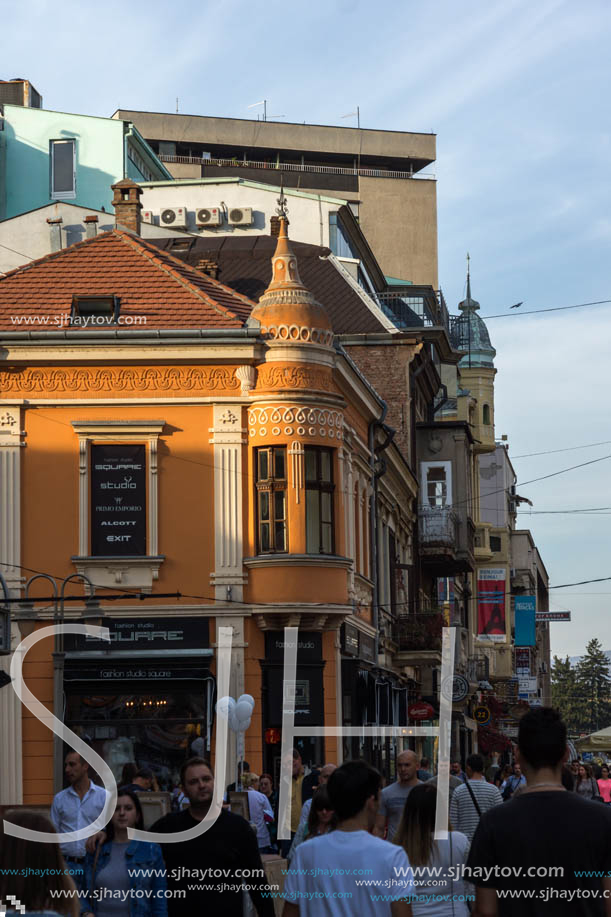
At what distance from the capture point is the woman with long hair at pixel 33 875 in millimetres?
5375

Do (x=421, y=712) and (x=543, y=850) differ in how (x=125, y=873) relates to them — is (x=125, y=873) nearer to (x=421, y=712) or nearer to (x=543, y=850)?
(x=543, y=850)

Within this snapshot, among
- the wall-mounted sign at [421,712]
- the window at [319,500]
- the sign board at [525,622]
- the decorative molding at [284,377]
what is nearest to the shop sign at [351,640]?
the window at [319,500]

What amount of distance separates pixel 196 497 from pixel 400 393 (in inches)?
571

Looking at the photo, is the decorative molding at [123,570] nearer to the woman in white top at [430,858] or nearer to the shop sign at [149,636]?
the shop sign at [149,636]

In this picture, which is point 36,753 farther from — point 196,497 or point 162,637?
point 196,497

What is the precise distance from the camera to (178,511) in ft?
90.4

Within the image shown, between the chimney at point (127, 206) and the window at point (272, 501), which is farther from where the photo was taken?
the chimney at point (127, 206)

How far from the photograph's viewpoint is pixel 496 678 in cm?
7350

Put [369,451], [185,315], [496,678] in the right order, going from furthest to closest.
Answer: [496,678] < [369,451] < [185,315]

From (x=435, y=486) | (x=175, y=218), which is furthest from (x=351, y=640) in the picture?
(x=175, y=218)

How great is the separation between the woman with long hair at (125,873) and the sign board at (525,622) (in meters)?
53.3

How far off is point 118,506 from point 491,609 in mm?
38341

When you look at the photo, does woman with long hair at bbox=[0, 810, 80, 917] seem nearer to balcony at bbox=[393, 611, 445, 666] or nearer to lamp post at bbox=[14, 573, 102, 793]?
lamp post at bbox=[14, 573, 102, 793]

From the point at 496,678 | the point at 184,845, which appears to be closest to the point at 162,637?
the point at 184,845
